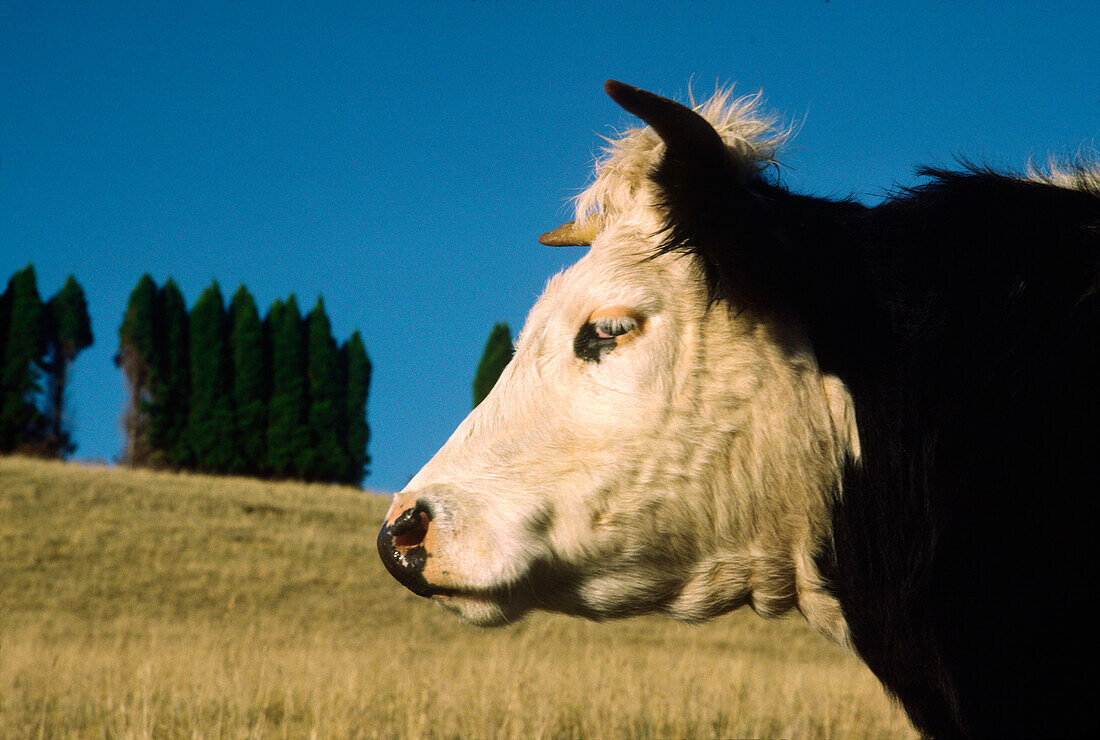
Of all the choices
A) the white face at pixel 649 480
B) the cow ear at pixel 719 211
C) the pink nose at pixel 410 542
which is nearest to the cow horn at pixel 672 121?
the cow ear at pixel 719 211

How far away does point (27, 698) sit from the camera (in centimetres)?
581

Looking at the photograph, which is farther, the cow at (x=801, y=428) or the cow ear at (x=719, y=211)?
the cow ear at (x=719, y=211)

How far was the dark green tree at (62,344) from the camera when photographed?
1565 inches

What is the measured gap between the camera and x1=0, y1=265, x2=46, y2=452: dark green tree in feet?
128

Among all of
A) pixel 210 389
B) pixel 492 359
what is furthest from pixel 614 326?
pixel 210 389

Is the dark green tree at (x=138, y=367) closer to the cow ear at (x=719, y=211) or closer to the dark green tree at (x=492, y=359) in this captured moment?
the dark green tree at (x=492, y=359)

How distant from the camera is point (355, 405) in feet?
143

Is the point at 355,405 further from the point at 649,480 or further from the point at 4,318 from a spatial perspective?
the point at 649,480

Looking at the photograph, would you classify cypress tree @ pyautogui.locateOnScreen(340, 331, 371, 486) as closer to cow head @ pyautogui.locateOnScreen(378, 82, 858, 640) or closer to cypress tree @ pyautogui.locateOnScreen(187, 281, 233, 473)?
cypress tree @ pyautogui.locateOnScreen(187, 281, 233, 473)

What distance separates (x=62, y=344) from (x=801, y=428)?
1832 inches

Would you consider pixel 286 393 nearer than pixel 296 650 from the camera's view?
No

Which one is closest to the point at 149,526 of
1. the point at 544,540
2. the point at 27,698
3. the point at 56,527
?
the point at 56,527

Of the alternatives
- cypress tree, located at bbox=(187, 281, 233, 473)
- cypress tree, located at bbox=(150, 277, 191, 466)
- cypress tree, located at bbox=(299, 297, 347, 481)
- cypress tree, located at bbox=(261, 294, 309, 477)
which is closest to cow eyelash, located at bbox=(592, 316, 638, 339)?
cypress tree, located at bbox=(299, 297, 347, 481)

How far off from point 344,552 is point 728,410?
19.8m
